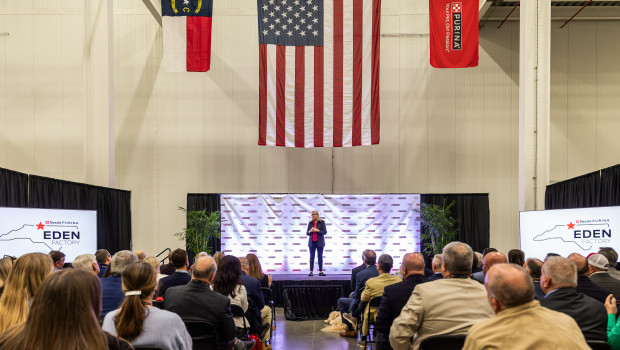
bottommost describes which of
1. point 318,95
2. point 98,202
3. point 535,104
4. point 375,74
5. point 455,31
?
point 98,202

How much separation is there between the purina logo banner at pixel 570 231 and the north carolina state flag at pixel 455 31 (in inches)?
126

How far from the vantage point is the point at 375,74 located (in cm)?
968

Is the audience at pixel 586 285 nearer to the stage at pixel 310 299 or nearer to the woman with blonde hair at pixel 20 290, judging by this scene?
the woman with blonde hair at pixel 20 290

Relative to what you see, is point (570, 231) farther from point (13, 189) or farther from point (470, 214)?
point (13, 189)

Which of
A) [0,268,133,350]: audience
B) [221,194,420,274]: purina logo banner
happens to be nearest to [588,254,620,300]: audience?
[0,268,133,350]: audience

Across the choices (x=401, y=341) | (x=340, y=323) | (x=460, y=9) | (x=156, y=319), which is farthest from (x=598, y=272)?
(x=460, y=9)

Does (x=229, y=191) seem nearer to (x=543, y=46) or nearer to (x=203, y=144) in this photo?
(x=203, y=144)

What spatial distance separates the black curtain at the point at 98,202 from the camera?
28.3 ft

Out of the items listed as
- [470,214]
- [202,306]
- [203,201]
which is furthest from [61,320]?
[470,214]

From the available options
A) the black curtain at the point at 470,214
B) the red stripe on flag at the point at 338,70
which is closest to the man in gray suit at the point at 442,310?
the red stripe on flag at the point at 338,70

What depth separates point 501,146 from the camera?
13.0 m

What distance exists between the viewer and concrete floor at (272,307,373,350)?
6.73 metres

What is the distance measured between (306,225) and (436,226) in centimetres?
319

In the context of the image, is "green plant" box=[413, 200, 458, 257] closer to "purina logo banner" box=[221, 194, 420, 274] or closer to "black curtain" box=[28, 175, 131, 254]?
"purina logo banner" box=[221, 194, 420, 274]
